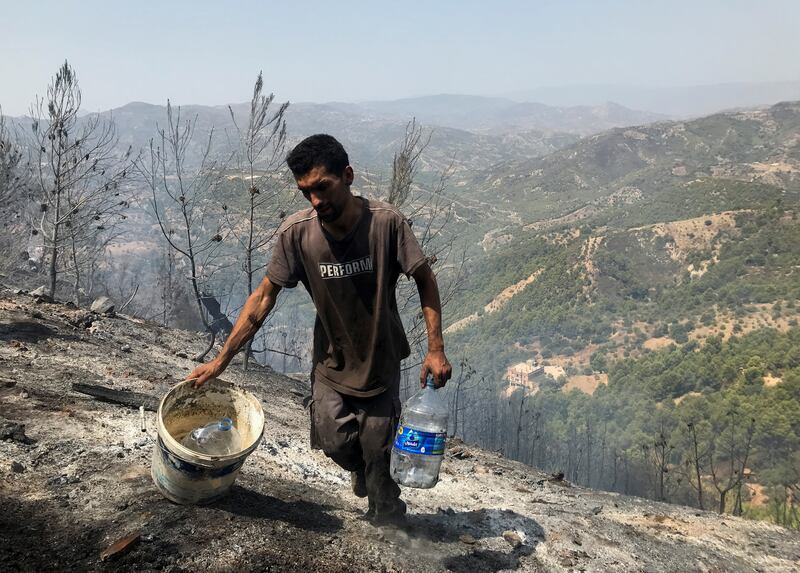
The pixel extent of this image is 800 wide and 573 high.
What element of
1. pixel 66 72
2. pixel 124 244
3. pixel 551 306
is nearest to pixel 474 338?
pixel 551 306

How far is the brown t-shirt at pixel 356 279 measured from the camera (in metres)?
2.51

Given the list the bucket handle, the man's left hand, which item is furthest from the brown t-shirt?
the bucket handle

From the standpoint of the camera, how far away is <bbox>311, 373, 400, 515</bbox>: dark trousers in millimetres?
2730

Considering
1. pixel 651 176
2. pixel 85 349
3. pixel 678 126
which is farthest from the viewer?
pixel 678 126

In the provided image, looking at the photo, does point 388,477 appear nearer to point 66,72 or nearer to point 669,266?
point 66,72

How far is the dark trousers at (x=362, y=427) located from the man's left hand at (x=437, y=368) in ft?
1.02

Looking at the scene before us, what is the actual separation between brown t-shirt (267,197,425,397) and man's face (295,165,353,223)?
140 mm

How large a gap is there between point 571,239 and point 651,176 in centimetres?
4297

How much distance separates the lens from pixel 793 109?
109500 millimetres

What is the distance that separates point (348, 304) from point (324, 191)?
0.56 meters

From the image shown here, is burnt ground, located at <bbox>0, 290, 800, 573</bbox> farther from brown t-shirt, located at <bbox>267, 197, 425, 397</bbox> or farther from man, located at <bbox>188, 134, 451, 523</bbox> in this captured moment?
brown t-shirt, located at <bbox>267, 197, 425, 397</bbox>

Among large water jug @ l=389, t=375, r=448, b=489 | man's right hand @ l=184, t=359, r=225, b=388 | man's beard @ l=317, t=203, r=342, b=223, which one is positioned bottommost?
large water jug @ l=389, t=375, r=448, b=489

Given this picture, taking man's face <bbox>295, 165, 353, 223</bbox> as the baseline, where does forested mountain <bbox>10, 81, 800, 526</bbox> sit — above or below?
below

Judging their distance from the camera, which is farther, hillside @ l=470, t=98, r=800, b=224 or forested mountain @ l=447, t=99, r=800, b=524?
hillside @ l=470, t=98, r=800, b=224
